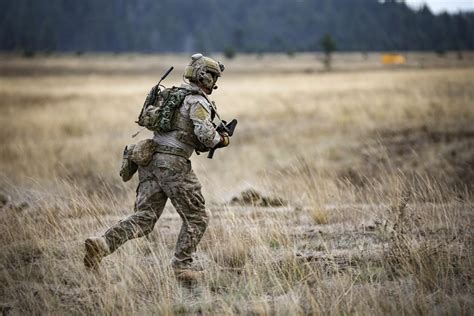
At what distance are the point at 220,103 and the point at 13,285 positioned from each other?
56.1 feet

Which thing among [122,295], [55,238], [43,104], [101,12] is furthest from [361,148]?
[101,12]

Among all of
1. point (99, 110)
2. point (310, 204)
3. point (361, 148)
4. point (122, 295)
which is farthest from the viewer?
point (99, 110)

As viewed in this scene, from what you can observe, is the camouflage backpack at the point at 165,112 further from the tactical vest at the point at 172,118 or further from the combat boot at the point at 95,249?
the combat boot at the point at 95,249

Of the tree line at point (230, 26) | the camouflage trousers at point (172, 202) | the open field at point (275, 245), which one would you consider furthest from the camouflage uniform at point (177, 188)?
the tree line at point (230, 26)

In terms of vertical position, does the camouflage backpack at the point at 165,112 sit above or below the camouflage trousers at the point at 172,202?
above

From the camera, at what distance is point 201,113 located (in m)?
3.94

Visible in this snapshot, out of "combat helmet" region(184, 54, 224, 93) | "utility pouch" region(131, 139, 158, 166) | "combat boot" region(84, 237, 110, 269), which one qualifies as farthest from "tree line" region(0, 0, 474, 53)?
"combat boot" region(84, 237, 110, 269)

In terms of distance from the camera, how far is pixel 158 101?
4.20 metres

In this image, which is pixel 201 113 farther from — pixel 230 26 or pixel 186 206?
pixel 230 26

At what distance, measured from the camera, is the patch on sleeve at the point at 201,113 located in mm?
3920

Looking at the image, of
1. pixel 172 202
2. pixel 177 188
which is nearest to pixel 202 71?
pixel 177 188

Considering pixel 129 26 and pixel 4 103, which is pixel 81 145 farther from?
pixel 129 26

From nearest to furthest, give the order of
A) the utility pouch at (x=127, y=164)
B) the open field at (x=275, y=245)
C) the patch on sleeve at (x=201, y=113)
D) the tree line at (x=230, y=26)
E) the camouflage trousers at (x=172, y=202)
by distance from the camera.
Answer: the open field at (x=275, y=245) < the patch on sleeve at (x=201, y=113) < the camouflage trousers at (x=172, y=202) < the utility pouch at (x=127, y=164) < the tree line at (x=230, y=26)

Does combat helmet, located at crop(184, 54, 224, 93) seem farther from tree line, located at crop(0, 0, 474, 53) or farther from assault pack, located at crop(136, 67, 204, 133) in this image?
tree line, located at crop(0, 0, 474, 53)
